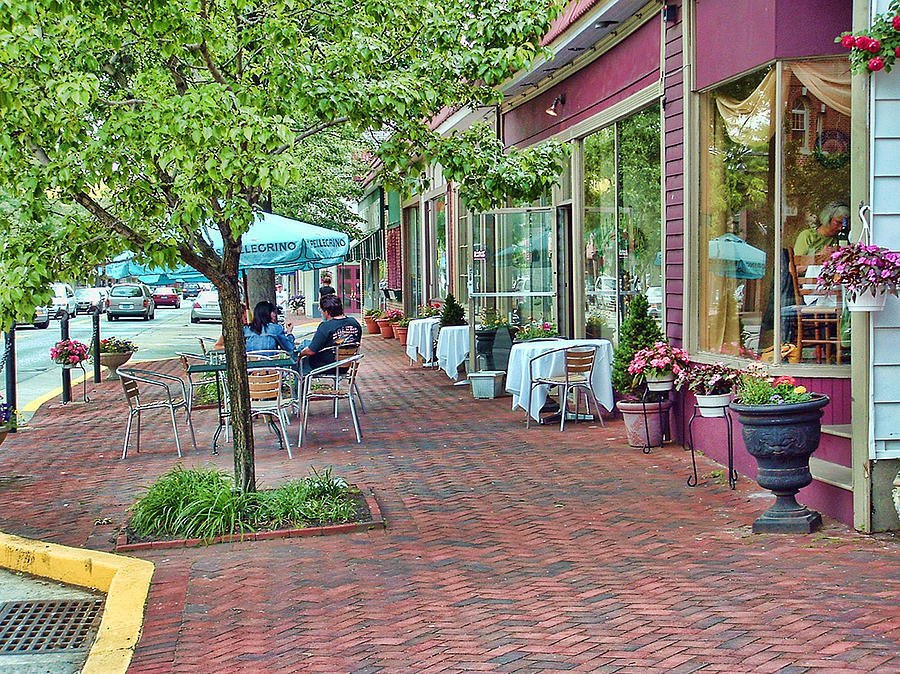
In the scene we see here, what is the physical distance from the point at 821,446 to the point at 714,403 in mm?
790

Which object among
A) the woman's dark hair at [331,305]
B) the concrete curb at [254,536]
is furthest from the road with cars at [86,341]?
the concrete curb at [254,536]

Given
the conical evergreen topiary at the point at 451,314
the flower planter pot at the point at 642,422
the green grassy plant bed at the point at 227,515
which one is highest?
the conical evergreen topiary at the point at 451,314

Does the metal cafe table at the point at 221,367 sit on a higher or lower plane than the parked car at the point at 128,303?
lower

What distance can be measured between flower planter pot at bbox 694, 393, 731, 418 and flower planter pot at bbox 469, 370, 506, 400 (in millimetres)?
6488

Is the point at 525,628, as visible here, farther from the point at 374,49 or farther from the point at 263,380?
A: the point at 263,380

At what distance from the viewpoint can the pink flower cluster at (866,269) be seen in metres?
6.07

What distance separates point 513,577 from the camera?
237 inches

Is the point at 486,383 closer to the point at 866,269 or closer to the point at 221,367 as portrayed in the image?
the point at 221,367

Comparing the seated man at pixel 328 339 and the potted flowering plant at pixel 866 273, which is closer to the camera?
the potted flowering plant at pixel 866 273

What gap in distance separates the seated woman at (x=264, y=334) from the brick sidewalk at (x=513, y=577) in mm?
2122

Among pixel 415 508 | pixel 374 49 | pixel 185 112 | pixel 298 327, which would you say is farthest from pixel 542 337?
pixel 298 327

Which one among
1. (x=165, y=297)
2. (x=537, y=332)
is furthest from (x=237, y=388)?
(x=165, y=297)

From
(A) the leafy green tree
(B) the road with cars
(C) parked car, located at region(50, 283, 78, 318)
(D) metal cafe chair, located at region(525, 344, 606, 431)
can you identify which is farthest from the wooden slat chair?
(C) parked car, located at region(50, 283, 78, 318)

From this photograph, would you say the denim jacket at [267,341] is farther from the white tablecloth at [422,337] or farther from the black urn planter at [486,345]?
the white tablecloth at [422,337]
